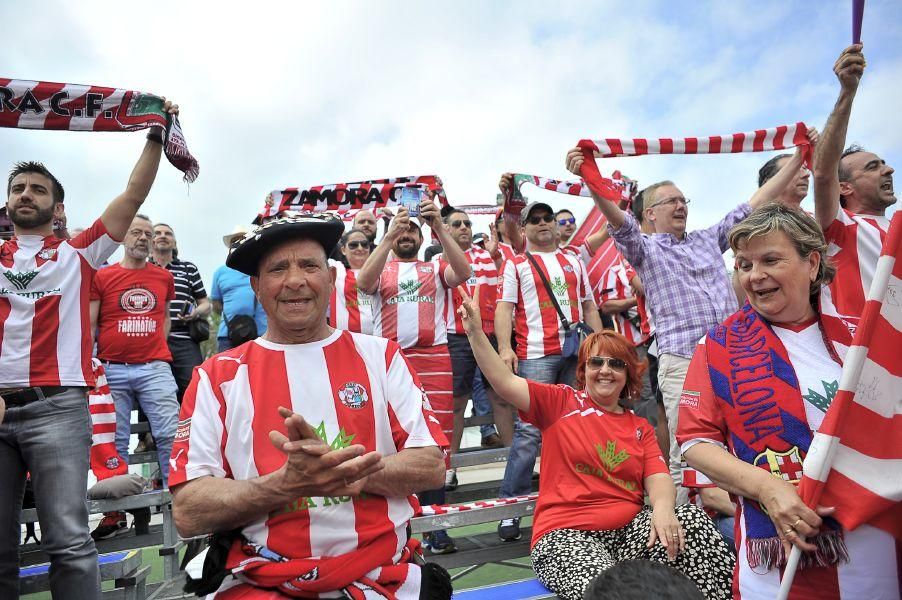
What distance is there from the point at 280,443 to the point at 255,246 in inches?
29.3

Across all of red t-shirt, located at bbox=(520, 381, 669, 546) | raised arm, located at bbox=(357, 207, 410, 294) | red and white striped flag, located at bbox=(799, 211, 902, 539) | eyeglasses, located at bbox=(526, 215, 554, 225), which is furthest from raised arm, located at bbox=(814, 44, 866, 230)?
raised arm, located at bbox=(357, 207, 410, 294)

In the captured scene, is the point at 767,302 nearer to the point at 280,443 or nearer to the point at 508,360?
the point at 280,443

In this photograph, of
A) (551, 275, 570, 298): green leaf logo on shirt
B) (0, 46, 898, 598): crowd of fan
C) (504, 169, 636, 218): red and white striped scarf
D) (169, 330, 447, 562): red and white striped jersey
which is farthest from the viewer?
(504, 169, 636, 218): red and white striped scarf

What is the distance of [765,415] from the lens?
80.9 inches

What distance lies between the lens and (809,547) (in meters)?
1.83

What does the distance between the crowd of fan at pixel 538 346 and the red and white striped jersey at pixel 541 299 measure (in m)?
0.02

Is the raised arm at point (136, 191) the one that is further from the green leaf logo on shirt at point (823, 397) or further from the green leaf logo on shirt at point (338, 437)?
the green leaf logo on shirt at point (823, 397)

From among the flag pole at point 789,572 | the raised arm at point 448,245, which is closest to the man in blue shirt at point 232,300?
the raised arm at point 448,245

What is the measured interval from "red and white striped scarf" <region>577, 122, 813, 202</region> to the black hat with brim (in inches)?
90.2

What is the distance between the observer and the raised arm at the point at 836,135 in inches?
113

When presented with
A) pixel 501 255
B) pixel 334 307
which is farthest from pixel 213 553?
pixel 501 255

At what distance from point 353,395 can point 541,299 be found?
3.26 m

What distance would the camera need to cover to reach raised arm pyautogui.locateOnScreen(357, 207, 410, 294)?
480 centimetres

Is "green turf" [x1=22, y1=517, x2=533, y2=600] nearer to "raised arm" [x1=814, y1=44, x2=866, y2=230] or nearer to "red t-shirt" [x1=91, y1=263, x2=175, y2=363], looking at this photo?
"red t-shirt" [x1=91, y1=263, x2=175, y2=363]
